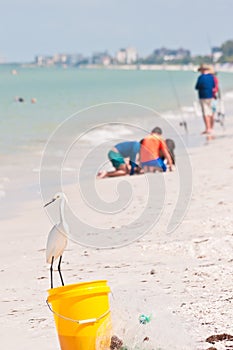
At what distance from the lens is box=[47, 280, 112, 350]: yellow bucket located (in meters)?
3.79

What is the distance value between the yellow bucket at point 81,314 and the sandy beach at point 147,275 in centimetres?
→ 15

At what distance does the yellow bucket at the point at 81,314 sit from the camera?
3.79 metres

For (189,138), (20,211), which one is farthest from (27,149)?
(20,211)

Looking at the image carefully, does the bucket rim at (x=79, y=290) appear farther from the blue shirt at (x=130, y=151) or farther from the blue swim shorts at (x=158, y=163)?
the blue shirt at (x=130, y=151)

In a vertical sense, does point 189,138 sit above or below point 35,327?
below

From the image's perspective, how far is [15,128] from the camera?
20.1 metres

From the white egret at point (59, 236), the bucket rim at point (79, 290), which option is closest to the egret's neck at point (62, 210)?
the white egret at point (59, 236)

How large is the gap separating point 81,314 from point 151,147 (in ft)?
21.2

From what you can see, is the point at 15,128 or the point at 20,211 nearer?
the point at 20,211

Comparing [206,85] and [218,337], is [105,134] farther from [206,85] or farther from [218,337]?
[218,337]

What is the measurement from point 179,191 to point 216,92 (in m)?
7.40

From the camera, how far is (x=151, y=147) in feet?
33.3

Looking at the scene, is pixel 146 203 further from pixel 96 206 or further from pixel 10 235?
pixel 10 235

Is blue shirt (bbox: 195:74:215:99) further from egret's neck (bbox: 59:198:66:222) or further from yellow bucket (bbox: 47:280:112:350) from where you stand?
yellow bucket (bbox: 47:280:112:350)
